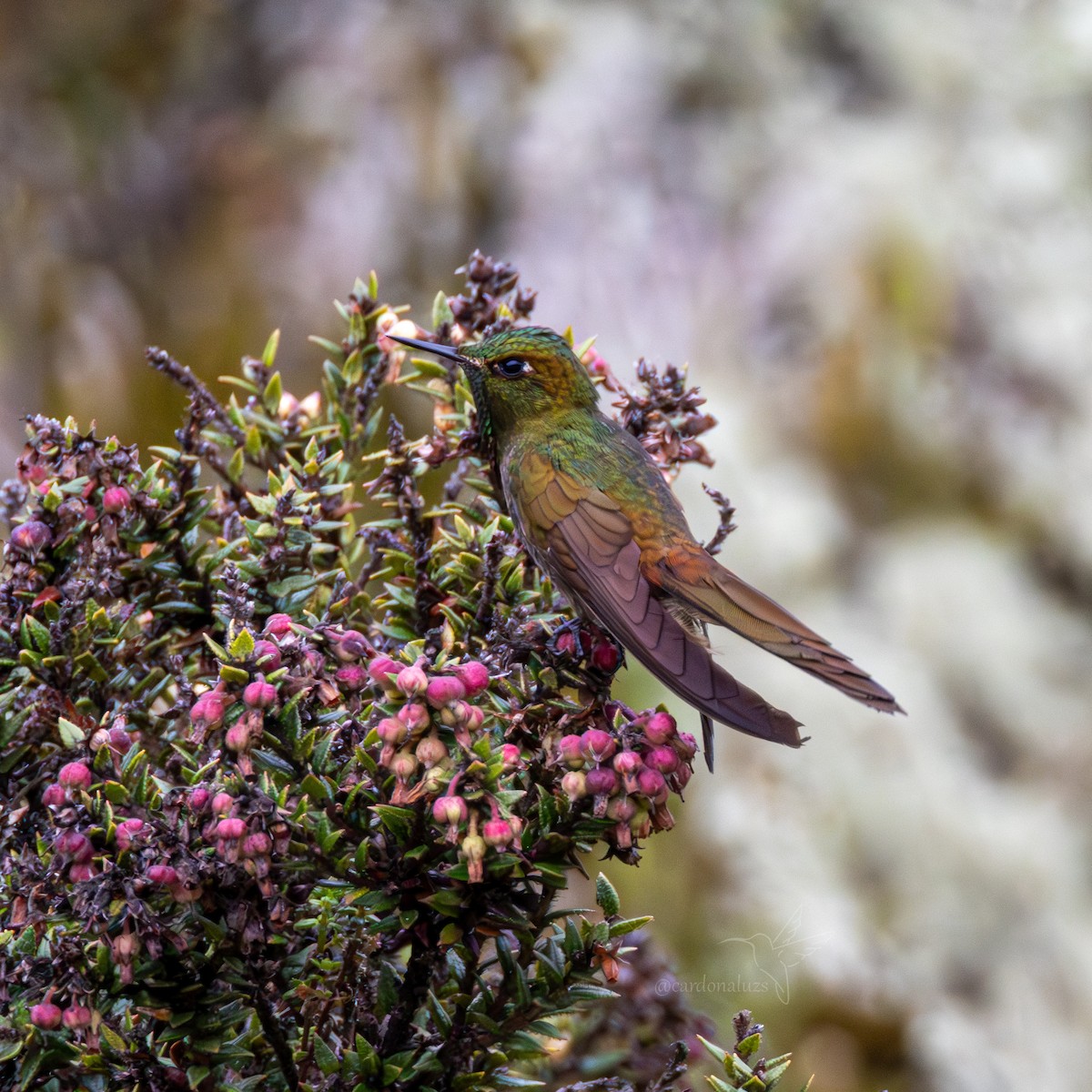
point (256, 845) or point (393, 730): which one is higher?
point (393, 730)

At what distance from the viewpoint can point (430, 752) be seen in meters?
0.90

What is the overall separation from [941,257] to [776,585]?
1385 millimetres

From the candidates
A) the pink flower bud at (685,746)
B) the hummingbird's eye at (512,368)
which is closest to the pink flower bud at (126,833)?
Answer: the pink flower bud at (685,746)

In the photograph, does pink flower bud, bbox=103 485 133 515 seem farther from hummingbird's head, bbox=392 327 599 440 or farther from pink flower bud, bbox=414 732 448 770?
pink flower bud, bbox=414 732 448 770

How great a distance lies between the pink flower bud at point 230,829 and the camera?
0.87 metres

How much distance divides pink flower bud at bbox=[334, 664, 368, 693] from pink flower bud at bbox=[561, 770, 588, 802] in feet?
0.61

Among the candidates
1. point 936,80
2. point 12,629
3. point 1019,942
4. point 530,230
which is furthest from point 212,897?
point 936,80

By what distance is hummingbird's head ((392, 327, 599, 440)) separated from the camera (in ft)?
4.91

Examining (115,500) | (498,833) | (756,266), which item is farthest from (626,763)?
(756,266)

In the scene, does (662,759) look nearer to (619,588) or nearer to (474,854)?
(474,854)

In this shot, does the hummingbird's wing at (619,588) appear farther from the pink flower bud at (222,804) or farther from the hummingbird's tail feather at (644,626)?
the pink flower bud at (222,804)

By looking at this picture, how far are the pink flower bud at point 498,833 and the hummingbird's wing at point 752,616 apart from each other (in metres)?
0.44

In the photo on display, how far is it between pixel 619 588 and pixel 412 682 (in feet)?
1.89

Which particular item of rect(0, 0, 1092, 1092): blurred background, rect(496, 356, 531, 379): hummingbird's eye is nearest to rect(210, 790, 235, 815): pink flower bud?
rect(496, 356, 531, 379): hummingbird's eye
